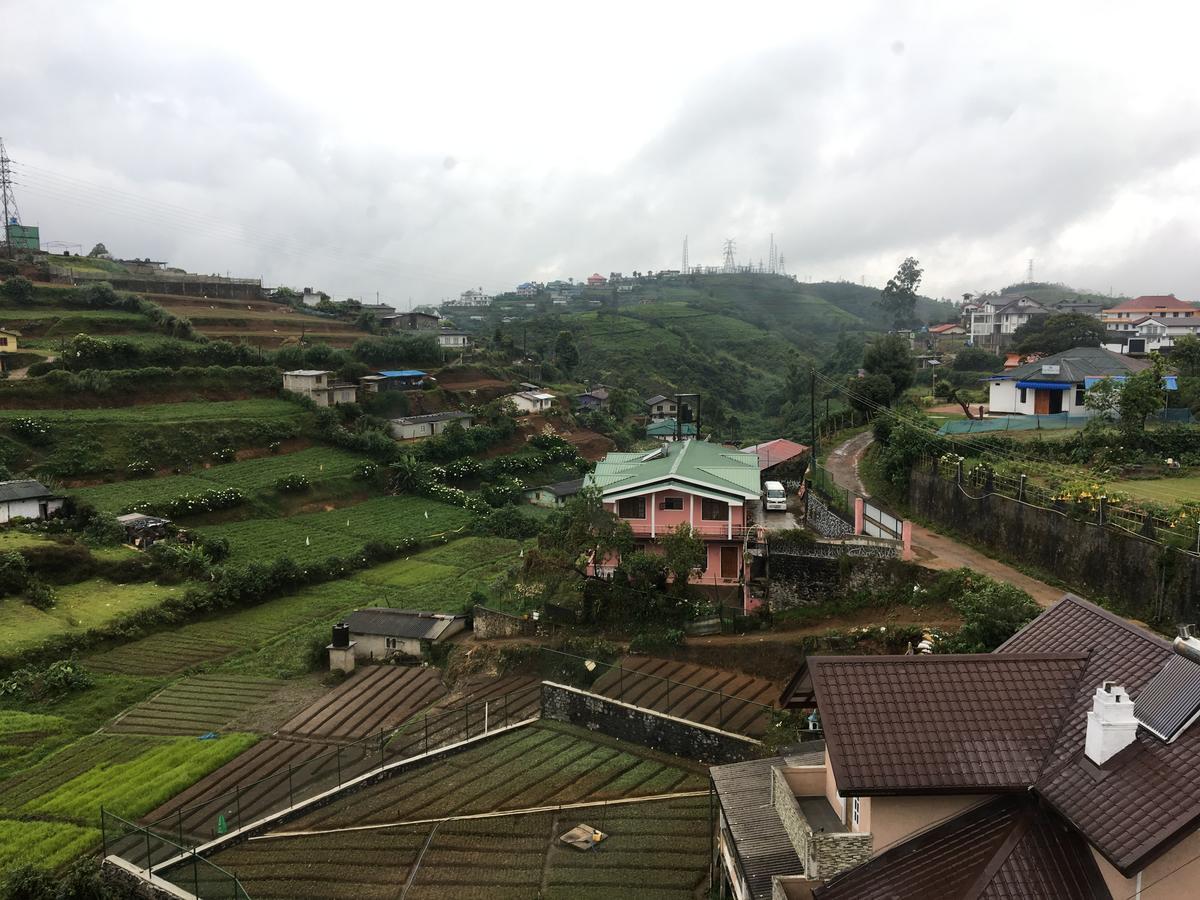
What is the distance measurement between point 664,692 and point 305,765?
24.2 feet

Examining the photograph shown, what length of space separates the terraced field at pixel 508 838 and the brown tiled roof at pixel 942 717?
5306mm

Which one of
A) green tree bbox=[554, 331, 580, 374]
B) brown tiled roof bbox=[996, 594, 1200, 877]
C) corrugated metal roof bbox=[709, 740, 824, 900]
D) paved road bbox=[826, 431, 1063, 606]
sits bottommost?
corrugated metal roof bbox=[709, 740, 824, 900]

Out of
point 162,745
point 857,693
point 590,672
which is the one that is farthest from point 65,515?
point 857,693

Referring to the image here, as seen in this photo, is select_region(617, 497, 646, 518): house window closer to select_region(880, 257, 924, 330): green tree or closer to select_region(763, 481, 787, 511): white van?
select_region(763, 481, 787, 511): white van

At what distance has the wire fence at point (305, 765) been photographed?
14.9 m

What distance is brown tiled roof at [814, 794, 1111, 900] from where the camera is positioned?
7.08 m

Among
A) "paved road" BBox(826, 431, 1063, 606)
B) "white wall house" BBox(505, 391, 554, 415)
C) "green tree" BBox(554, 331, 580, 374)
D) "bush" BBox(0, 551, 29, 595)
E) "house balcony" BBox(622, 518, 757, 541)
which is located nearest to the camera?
"paved road" BBox(826, 431, 1063, 606)

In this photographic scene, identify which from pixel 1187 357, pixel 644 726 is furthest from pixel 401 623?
pixel 1187 357

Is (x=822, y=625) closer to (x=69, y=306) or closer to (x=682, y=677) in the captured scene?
(x=682, y=677)

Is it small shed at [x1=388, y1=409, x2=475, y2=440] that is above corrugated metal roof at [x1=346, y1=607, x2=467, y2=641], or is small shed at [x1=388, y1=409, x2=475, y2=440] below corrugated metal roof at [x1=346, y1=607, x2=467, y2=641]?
above

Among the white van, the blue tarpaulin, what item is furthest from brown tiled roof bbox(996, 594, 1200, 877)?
the blue tarpaulin

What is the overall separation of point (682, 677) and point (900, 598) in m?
5.33

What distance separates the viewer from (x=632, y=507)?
75.4 feet

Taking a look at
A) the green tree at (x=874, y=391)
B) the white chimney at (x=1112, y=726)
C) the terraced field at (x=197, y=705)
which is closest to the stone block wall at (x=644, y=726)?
the white chimney at (x=1112, y=726)
